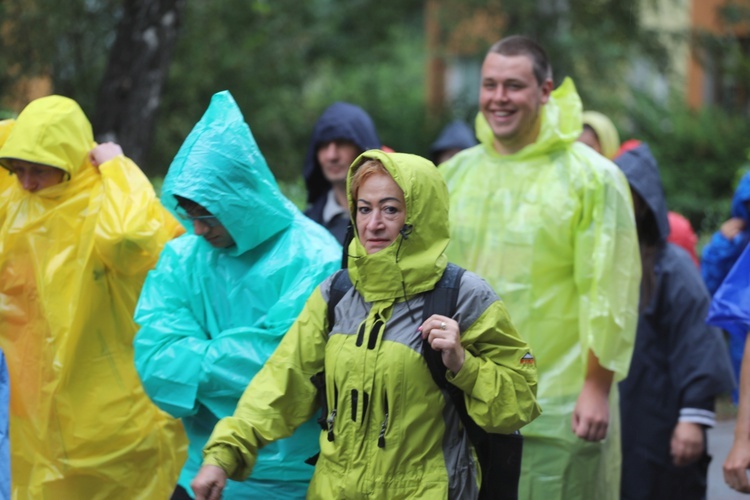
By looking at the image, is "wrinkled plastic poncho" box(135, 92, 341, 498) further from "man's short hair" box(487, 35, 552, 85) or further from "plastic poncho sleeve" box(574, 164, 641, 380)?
"man's short hair" box(487, 35, 552, 85)

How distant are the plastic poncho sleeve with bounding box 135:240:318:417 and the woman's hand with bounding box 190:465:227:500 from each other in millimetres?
624

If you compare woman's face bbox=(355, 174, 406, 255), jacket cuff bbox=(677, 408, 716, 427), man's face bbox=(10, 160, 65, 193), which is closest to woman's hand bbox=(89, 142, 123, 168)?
man's face bbox=(10, 160, 65, 193)

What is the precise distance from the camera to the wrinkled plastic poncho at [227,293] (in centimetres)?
402

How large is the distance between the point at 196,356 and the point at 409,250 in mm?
971

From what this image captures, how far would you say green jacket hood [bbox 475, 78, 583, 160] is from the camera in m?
4.86

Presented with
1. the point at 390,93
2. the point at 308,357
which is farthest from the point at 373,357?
the point at 390,93

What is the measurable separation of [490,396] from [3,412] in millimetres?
1338

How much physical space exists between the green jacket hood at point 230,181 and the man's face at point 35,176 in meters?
0.77

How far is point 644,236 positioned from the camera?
5602 millimetres

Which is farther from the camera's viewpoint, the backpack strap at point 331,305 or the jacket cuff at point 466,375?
the backpack strap at point 331,305

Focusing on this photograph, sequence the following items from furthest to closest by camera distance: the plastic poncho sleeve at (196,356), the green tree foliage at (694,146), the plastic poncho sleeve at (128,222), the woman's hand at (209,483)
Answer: the green tree foliage at (694,146)
the plastic poncho sleeve at (128,222)
the plastic poncho sleeve at (196,356)
the woman's hand at (209,483)

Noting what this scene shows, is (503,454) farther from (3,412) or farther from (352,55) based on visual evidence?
(352,55)

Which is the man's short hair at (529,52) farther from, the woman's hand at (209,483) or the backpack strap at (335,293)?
the woman's hand at (209,483)

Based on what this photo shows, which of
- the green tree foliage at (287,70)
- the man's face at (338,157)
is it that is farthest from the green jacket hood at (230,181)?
the green tree foliage at (287,70)
